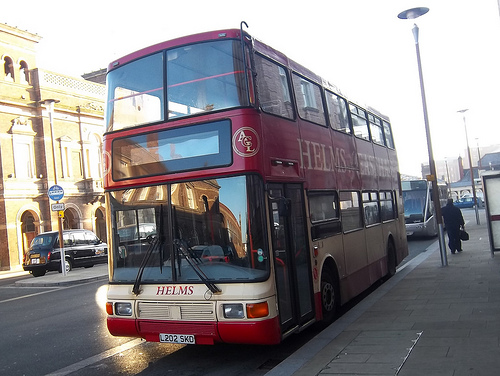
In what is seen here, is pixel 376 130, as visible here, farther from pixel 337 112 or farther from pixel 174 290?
pixel 174 290

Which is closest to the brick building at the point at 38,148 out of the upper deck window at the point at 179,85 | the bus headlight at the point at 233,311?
the upper deck window at the point at 179,85

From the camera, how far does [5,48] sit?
117 ft

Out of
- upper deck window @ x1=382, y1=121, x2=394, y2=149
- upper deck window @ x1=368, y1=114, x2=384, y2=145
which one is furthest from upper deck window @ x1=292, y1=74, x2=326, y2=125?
upper deck window @ x1=382, y1=121, x2=394, y2=149

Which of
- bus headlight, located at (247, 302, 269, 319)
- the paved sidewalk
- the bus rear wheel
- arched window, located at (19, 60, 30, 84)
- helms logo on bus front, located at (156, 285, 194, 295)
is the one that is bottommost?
the paved sidewalk

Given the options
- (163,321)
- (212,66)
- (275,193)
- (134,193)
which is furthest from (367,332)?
(212,66)

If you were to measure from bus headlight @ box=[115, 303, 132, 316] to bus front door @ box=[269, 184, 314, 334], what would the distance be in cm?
192

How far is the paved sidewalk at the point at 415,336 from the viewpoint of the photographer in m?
5.67

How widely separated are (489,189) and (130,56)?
1127 cm

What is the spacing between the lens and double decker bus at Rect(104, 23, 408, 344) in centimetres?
644

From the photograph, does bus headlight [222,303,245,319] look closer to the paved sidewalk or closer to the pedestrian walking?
the paved sidewalk

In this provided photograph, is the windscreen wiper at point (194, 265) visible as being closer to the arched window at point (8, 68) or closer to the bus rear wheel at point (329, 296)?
the bus rear wheel at point (329, 296)

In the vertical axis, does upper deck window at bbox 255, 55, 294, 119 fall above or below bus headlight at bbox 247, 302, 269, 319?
above

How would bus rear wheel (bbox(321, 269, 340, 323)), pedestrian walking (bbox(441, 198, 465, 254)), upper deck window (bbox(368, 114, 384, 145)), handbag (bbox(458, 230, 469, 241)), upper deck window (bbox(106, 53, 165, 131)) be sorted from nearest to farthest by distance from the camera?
upper deck window (bbox(106, 53, 165, 131))
bus rear wheel (bbox(321, 269, 340, 323))
upper deck window (bbox(368, 114, 384, 145))
handbag (bbox(458, 230, 469, 241))
pedestrian walking (bbox(441, 198, 465, 254))

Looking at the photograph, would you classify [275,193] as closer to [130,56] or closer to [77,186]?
[130,56]
